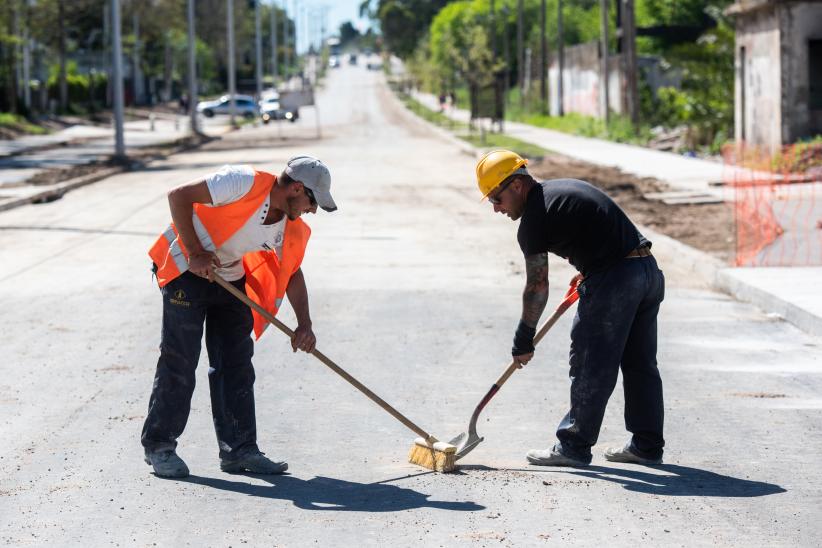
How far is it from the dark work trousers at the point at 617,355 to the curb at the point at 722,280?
13.8 feet

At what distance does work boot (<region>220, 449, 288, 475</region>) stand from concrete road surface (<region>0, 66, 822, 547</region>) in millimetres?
70

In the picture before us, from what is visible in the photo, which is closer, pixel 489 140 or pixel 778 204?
pixel 778 204

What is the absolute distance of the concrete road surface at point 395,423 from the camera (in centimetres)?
568

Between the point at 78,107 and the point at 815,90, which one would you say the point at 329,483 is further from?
the point at 78,107

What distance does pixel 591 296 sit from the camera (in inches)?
256

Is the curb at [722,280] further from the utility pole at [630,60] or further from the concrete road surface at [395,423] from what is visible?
the utility pole at [630,60]

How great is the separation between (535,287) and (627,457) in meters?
1.06

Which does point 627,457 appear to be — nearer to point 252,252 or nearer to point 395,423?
point 395,423

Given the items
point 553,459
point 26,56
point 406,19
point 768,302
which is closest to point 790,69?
point 768,302

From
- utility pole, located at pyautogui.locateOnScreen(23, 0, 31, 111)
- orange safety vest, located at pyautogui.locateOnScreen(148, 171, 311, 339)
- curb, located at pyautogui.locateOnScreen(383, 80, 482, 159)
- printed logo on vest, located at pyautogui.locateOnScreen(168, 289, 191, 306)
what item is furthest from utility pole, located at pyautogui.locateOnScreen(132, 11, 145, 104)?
printed logo on vest, located at pyautogui.locateOnScreen(168, 289, 191, 306)

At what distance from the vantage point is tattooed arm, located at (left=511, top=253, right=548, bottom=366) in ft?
20.7

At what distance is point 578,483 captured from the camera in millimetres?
6367

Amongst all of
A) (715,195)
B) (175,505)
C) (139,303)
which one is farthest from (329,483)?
(715,195)

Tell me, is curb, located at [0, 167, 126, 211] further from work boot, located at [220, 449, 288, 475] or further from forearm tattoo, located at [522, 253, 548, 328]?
forearm tattoo, located at [522, 253, 548, 328]
